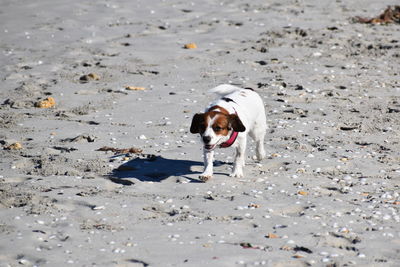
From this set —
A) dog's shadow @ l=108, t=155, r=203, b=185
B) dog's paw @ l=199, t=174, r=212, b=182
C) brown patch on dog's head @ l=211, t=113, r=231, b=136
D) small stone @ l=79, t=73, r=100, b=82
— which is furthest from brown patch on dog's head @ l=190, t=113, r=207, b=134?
small stone @ l=79, t=73, r=100, b=82

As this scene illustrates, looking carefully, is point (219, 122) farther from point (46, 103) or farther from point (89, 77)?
point (89, 77)

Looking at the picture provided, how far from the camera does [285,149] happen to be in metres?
8.29

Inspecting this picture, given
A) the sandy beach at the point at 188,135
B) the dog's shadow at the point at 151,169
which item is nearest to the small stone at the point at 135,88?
the sandy beach at the point at 188,135

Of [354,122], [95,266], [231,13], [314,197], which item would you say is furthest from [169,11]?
[95,266]

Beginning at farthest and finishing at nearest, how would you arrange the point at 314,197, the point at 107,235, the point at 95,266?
the point at 314,197 → the point at 107,235 → the point at 95,266

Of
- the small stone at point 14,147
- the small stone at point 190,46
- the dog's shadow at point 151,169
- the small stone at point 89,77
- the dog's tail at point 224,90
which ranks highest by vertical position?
the small stone at point 190,46

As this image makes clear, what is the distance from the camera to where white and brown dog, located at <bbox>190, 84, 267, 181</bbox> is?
22.9ft

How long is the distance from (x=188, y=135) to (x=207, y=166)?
62.0 inches

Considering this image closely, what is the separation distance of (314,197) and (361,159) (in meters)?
1.40

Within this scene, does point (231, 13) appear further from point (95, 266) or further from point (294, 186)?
point (95, 266)

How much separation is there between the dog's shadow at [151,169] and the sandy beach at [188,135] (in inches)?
1.0

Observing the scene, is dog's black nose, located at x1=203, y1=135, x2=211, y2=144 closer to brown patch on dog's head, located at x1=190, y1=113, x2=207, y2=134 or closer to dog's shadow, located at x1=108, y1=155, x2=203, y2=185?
brown patch on dog's head, located at x1=190, y1=113, x2=207, y2=134

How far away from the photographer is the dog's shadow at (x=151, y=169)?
24.3 feet

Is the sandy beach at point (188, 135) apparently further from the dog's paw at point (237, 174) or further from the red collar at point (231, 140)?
the red collar at point (231, 140)
